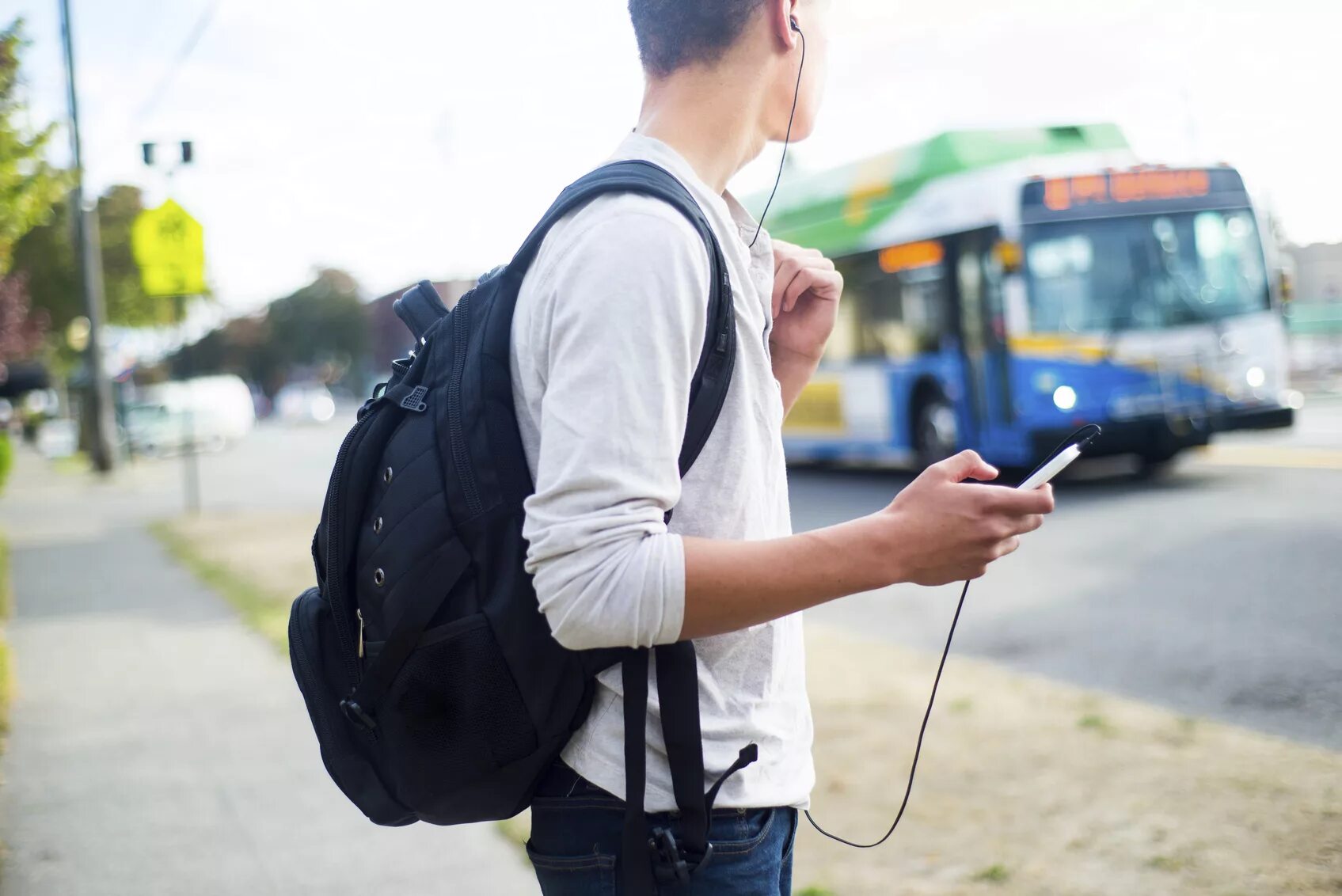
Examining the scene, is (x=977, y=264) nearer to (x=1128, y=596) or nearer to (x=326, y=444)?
(x=1128, y=596)

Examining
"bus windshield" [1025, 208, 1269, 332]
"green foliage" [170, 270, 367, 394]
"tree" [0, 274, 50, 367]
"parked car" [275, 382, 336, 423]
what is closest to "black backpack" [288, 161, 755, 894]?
"bus windshield" [1025, 208, 1269, 332]

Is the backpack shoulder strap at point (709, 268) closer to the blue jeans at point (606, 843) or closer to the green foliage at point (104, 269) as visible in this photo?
the blue jeans at point (606, 843)

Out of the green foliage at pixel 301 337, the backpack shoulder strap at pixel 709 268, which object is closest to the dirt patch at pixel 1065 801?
the backpack shoulder strap at pixel 709 268

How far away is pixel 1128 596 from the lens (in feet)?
24.0

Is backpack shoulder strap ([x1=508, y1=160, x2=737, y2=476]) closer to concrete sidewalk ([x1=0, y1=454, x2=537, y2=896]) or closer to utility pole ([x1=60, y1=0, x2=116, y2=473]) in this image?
concrete sidewalk ([x1=0, y1=454, x2=537, y2=896])

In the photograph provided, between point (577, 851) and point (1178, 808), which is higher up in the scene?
point (577, 851)

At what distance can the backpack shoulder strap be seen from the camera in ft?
4.40

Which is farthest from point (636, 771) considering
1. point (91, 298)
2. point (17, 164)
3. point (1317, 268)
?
point (1317, 268)

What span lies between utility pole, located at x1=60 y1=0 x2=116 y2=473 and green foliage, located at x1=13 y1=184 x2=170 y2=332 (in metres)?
1.81

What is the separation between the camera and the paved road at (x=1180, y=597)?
215 inches

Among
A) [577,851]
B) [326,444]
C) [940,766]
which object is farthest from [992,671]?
[326,444]

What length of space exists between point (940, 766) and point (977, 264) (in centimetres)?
873

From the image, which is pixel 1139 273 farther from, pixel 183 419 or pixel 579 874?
pixel 183 419

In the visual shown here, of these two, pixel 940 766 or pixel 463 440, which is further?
pixel 940 766
